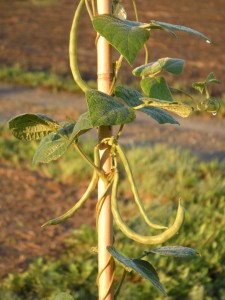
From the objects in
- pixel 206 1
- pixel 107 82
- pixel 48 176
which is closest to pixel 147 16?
pixel 206 1

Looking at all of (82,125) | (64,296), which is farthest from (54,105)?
(82,125)

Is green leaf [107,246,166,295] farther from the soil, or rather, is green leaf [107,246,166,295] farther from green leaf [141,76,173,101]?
the soil

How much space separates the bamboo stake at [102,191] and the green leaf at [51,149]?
0.27 feet

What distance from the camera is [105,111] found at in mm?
1001

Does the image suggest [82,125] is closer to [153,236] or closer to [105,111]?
[105,111]

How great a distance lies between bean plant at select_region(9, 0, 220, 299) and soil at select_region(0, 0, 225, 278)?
1.18 metres

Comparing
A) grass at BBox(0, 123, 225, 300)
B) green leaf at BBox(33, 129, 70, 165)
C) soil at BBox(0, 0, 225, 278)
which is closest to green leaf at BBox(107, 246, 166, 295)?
green leaf at BBox(33, 129, 70, 165)

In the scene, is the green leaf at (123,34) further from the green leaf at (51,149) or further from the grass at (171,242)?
the grass at (171,242)

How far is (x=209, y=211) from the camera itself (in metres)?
3.25

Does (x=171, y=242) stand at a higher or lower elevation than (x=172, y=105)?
lower

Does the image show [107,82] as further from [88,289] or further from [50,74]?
[50,74]

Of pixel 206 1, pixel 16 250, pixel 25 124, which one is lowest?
pixel 206 1

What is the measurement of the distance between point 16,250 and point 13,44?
17.7 feet

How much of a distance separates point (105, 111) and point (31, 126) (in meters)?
0.22
